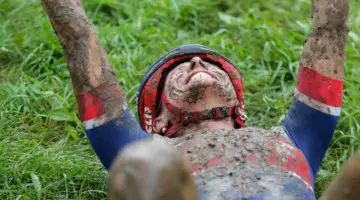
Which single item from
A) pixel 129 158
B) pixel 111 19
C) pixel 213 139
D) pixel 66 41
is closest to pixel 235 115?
pixel 213 139

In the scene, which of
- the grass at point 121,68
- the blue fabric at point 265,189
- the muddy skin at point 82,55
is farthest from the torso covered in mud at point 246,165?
the grass at point 121,68

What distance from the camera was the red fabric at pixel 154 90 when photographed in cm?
357

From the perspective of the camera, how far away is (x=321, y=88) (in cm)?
332

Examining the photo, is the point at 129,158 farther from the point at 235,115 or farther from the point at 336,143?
the point at 336,143

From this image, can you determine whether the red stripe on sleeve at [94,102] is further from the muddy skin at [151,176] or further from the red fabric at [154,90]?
the muddy skin at [151,176]

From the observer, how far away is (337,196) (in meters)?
2.48

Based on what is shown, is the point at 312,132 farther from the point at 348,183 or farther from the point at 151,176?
the point at 151,176

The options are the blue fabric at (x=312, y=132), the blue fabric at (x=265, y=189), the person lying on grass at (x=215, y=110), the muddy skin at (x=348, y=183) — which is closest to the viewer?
the muddy skin at (x=348, y=183)

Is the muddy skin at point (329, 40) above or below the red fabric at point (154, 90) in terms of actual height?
above

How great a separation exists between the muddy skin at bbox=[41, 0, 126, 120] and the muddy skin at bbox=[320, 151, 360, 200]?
104 cm

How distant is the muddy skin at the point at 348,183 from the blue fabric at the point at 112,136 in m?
0.98

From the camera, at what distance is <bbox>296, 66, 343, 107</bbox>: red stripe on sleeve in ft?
10.9

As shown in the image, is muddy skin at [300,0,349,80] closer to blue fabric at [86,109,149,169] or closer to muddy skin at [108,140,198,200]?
blue fabric at [86,109,149,169]

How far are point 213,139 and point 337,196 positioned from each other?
0.76 metres
